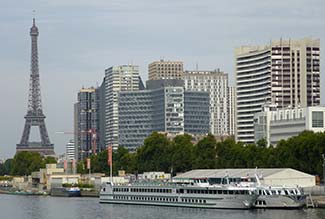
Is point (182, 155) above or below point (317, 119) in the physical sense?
below

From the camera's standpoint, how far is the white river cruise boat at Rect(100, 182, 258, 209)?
90312 millimetres

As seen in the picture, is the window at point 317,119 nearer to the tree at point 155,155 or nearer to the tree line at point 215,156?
the tree line at point 215,156

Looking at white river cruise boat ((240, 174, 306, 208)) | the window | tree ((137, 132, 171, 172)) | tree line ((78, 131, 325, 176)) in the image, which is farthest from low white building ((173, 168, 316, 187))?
the window

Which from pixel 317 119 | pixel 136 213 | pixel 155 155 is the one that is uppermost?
pixel 317 119

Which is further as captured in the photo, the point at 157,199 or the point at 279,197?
the point at 157,199

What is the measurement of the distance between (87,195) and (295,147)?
3908 cm

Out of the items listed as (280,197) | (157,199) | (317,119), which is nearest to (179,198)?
(157,199)

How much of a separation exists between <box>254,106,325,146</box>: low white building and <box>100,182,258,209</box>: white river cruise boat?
6037 centimetres

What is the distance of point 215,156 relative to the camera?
137 m

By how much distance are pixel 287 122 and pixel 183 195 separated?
7532cm

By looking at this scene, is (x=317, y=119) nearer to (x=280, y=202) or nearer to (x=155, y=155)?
(x=155, y=155)

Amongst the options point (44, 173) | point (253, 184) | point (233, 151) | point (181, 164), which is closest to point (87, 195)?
point (181, 164)

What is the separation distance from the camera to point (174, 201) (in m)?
98.9

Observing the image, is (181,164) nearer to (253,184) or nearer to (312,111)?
(312,111)
